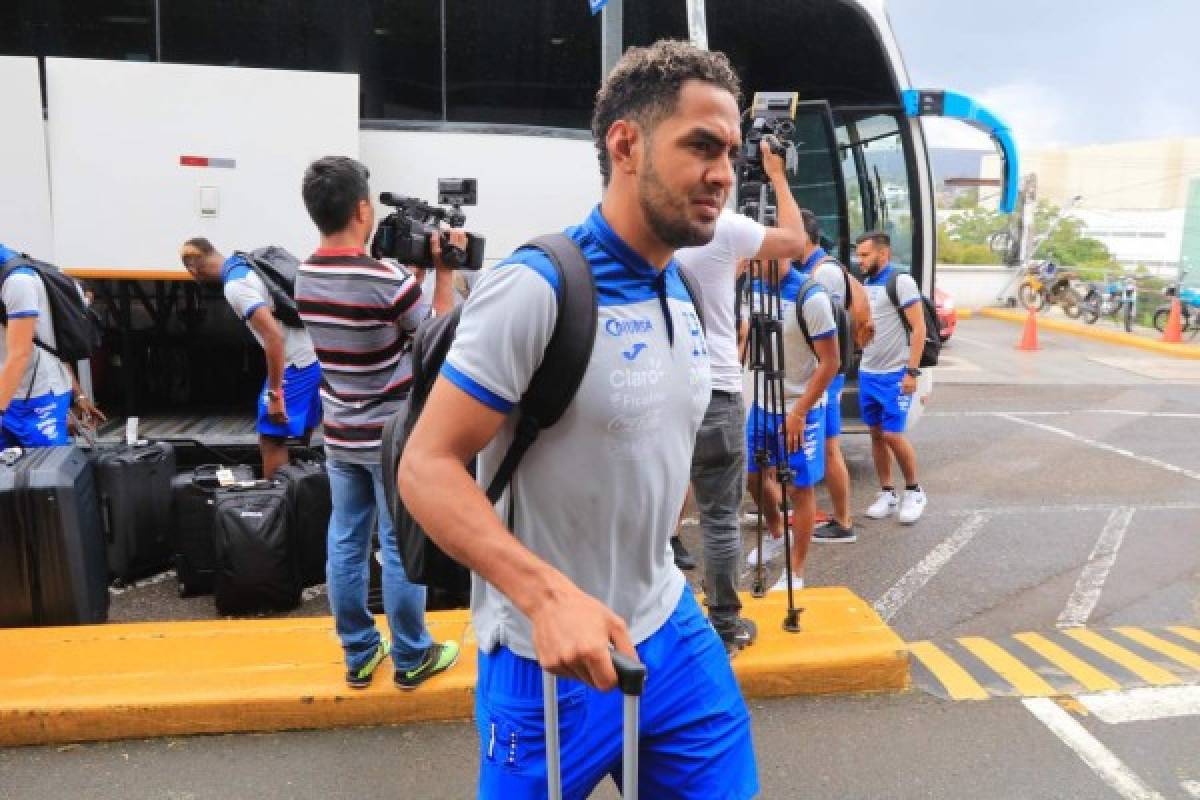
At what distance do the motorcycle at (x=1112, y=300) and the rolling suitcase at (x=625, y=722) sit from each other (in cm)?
2067

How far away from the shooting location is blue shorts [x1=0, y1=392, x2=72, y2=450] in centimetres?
462

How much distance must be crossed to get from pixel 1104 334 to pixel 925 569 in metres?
15.4

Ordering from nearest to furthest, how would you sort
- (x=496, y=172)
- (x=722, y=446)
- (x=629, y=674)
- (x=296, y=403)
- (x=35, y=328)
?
(x=629, y=674)
(x=722, y=446)
(x=35, y=328)
(x=296, y=403)
(x=496, y=172)

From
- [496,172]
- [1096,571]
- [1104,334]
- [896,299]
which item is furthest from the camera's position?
[1104,334]

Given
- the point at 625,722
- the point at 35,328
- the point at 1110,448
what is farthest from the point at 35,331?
the point at 1110,448

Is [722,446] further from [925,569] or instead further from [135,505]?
[135,505]

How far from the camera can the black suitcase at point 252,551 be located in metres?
4.48

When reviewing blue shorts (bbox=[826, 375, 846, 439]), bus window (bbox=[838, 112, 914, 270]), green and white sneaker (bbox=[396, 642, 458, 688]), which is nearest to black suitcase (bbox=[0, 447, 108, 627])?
green and white sneaker (bbox=[396, 642, 458, 688])

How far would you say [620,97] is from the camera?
1.72 metres

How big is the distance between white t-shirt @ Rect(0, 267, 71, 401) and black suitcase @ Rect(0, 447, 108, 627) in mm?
485

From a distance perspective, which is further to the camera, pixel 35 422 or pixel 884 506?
pixel 884 506

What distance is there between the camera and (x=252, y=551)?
450 cm

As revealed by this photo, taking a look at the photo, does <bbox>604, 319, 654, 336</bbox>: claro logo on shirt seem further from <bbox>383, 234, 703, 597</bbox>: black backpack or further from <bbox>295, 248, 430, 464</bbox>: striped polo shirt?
<bbox>295, 248, 430, 464</bbox>: striped polo shirt

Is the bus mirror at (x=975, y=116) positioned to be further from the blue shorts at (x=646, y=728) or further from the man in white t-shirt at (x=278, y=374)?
the blue shorts at (x=646, y=728)
